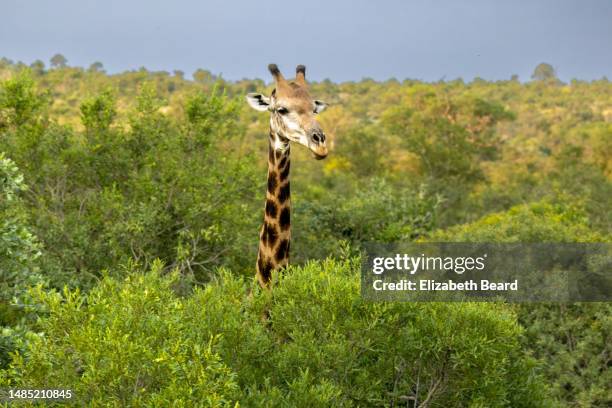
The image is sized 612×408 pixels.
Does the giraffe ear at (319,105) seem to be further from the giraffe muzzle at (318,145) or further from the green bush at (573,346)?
the green bush at (573,346)

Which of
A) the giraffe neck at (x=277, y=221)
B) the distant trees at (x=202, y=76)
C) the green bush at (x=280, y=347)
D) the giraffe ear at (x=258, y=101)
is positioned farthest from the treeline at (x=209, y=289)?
the distant trees at (x=202, y=76)

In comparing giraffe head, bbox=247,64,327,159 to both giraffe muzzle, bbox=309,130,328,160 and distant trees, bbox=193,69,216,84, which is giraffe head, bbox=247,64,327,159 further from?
distant trees, bbox=193,69,216,84

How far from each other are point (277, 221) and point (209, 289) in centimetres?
217

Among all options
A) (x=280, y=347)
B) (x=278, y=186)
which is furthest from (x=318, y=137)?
(x=280, y=347)

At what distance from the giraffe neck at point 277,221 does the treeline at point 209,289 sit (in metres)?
0.60

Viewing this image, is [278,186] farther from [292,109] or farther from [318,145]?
[318,145]

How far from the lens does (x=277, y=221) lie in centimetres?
1016

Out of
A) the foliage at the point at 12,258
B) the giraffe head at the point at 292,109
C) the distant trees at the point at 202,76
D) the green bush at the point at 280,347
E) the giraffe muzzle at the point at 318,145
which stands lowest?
the green bush at the point at 280,347

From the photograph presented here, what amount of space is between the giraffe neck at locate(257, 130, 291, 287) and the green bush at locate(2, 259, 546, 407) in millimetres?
714

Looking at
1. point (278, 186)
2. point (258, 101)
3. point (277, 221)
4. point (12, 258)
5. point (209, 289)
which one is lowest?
point (209, 289)

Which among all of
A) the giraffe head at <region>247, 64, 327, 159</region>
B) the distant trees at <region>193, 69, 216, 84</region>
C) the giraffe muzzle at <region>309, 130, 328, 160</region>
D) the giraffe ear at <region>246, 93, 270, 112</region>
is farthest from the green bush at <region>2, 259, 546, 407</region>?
the distant trees at <region>193, 69, 216, 84</region>

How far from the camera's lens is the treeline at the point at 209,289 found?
6926 millimetres

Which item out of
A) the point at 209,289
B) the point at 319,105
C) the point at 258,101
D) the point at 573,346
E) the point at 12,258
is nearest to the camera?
the point at 209,289

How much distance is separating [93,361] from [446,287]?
5090 mm
